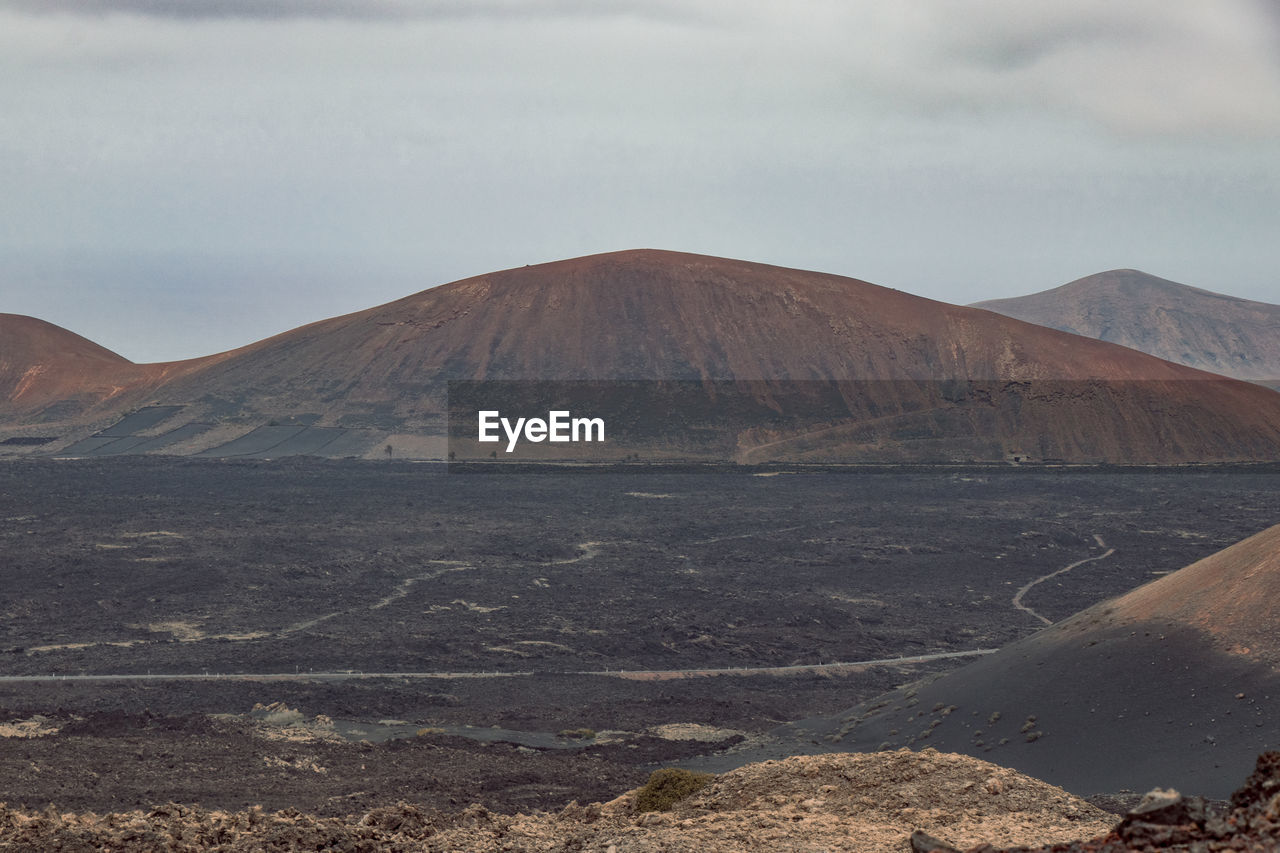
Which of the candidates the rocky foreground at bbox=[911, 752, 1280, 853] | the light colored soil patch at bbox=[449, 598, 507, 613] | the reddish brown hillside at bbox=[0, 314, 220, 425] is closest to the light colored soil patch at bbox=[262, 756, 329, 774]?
the rocky foreground at bbox=[911, 752, 1280, 853]

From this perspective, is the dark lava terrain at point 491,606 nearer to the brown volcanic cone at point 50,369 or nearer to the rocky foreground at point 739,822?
the rocky foreground at point 739,822

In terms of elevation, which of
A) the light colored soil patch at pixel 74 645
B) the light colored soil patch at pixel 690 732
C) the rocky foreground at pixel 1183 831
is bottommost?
the light colored soil patch at pixel 690 732

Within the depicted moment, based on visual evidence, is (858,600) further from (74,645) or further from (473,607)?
(74,645)

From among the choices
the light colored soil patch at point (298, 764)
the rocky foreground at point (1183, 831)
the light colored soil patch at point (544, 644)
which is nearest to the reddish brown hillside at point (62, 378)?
the light colored soil patch at point (544, 644)

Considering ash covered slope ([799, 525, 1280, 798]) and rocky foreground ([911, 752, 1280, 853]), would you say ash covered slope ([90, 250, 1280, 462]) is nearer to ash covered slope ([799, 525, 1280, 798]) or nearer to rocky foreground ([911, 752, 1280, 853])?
ash covered slope ([799, 525, 1280, 798])

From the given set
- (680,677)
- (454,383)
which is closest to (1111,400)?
(454,383)
